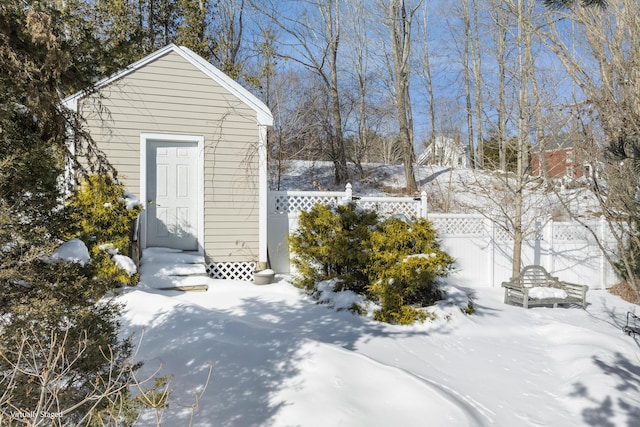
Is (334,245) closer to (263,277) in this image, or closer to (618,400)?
(263,277)

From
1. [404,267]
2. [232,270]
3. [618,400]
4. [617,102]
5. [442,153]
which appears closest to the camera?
[617,102]

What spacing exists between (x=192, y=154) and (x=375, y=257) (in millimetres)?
4100

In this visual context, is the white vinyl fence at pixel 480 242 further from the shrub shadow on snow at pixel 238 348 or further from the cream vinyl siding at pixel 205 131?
the shrub shadow on snow at pixel 238 348

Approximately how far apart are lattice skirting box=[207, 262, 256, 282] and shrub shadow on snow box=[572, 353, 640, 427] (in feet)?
18.6

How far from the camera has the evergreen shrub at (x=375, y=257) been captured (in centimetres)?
617

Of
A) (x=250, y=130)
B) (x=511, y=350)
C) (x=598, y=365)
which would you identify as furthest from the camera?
(x=250, y=130)

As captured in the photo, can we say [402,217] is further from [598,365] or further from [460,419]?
[460,419]

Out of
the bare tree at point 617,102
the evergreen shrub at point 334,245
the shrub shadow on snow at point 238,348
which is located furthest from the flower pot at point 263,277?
the bare tree at point 617,102

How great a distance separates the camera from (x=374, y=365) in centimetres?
421

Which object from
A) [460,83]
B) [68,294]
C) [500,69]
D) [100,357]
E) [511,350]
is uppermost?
[460,83]

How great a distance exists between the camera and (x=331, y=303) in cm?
659

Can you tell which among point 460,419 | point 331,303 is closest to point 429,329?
point 331,303

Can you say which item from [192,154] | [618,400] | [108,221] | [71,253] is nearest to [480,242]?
[618,400]

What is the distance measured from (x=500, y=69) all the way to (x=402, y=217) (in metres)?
4.57
